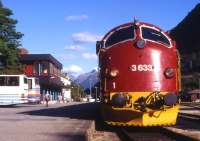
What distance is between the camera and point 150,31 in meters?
19.5

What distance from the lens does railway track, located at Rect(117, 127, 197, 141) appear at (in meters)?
16.7

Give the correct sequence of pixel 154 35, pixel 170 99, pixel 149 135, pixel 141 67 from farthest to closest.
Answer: pixel 154 35
pixel 141 67
pixel 149 135
pixel 170 99

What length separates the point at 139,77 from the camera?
729 inches

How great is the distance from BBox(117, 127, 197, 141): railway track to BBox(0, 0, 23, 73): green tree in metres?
47.8

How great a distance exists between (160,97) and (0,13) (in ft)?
168

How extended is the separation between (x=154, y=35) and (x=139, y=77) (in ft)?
5.78

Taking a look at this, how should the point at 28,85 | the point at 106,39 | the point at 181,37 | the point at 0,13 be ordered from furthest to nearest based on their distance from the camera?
the point at 181,37, the point at 0,13, the point at 28,85, the point at 106,39

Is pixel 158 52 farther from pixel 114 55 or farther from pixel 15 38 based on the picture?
pixel 15 38

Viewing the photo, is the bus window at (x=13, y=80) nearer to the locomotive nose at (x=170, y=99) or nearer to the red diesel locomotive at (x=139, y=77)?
the red diesel locomotive at (x=139, y=77)

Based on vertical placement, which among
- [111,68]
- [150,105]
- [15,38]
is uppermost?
[15,38]

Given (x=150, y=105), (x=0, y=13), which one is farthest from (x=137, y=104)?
(x=0, y=13)

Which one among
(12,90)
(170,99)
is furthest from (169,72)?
(12,90)

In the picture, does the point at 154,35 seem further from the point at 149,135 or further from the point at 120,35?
the point at 149,135

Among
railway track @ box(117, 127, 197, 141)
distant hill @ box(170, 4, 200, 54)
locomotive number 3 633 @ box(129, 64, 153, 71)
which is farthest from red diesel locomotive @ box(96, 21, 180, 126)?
distant hill @ box(170, 4, 200, 54)
